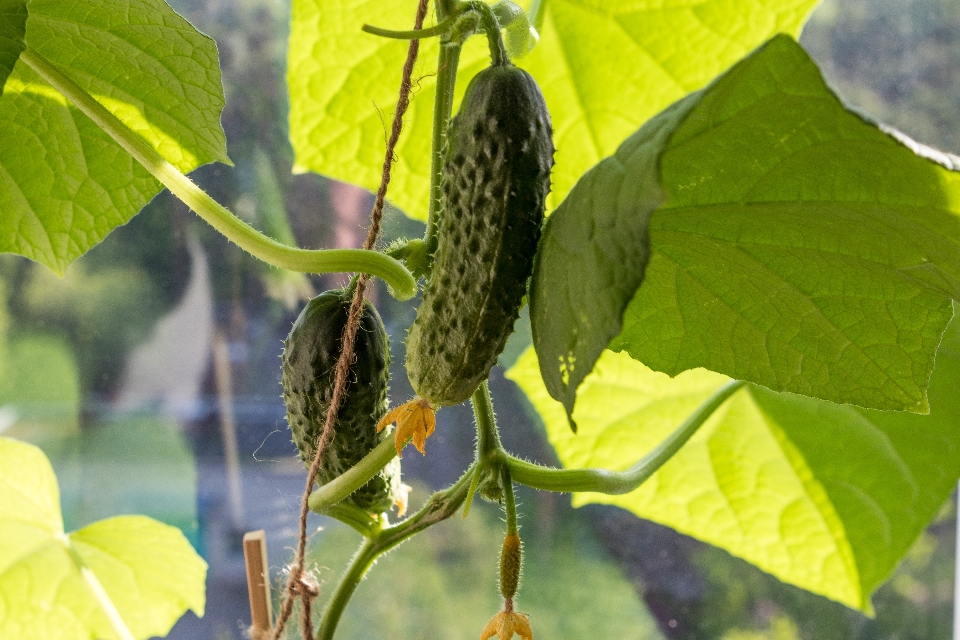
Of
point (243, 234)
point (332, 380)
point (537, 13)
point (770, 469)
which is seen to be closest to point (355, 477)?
point (332, 380)

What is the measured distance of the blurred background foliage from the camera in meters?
1.02

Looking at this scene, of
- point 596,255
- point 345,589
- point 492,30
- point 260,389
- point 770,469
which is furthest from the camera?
point 260,389

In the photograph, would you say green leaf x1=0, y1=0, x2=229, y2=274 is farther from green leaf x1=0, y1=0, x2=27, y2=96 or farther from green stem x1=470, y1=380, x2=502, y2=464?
green stem x1=470, y1=380, x2=502, y2=464

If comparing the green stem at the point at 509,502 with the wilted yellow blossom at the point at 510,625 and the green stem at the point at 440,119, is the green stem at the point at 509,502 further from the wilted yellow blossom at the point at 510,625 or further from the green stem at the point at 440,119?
the green stem at the point at 440,119

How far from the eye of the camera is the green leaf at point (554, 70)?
69cm

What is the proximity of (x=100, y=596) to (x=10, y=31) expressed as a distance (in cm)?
48

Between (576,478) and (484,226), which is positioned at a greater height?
(484,226)

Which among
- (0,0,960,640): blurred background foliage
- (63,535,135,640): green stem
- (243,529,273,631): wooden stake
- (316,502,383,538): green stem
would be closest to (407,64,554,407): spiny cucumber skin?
(316,502,383,538): green stem

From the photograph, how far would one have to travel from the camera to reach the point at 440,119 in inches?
20.0

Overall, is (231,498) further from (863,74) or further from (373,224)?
(863,74)

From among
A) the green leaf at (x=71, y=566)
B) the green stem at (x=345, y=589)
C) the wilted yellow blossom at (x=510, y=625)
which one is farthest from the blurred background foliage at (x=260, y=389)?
the wilted yellow blossom at (x=510, y=625)

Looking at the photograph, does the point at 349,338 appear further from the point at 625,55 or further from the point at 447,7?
the point at 625,55

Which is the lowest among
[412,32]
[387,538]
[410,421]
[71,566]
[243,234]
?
[71,566]

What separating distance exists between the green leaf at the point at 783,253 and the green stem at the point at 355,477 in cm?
13
